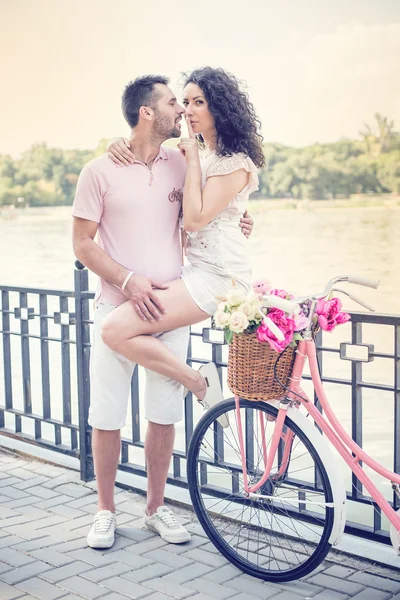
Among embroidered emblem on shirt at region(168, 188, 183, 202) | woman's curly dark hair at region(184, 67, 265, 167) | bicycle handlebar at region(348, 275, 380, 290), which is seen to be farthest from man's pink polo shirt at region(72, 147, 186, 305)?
bicycle handlebar at region(348, 275, 380, 290)

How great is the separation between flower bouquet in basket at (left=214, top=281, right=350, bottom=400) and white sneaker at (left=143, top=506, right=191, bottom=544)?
2.57ft

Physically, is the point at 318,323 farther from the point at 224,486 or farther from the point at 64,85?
the point at 64,85

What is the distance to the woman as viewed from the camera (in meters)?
2.83

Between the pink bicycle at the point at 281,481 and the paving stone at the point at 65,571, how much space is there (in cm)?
49

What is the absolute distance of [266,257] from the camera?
13.1 meters

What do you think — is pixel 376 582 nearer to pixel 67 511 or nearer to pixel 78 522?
pixel 78 522

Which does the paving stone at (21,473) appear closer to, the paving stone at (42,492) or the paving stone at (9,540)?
the paving stone at (42,492)

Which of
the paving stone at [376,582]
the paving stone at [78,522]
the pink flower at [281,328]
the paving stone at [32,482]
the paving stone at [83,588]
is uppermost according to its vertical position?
the pink flower at [281,328]

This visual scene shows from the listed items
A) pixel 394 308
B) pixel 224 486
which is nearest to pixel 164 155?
pixel 224 486

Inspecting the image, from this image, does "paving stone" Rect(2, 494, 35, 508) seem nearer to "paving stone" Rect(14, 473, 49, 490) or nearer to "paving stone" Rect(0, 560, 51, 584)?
"paving stone" Rect(14, 473, 49, 490)

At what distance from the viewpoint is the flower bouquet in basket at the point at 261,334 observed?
2.41m

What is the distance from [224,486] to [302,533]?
500 millimetres

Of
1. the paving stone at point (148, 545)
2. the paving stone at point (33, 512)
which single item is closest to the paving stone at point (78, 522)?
the paving stone at point (33, 512)

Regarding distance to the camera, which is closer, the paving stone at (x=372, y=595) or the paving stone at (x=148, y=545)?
the paving stone at (x=372, y=595)
